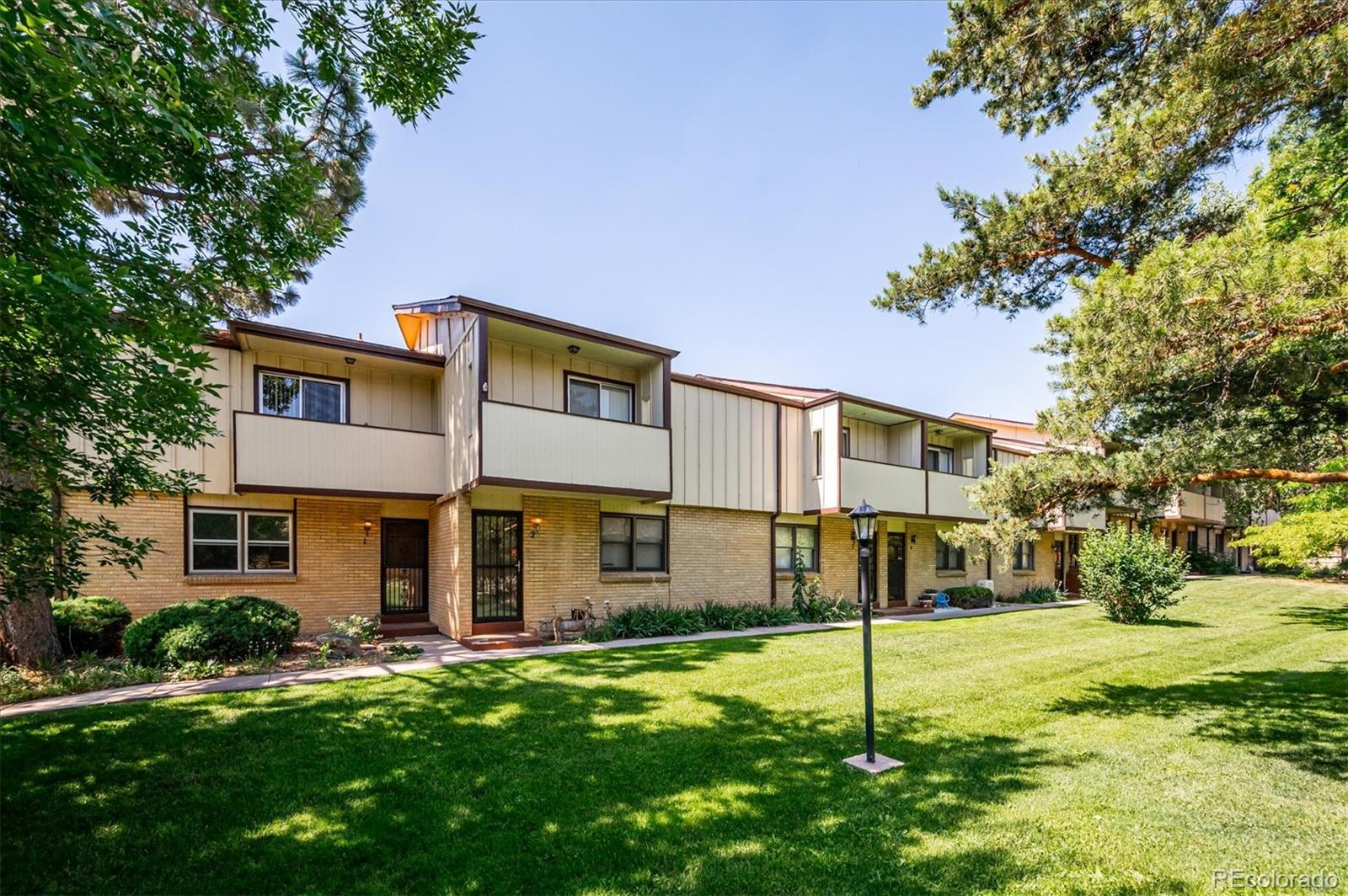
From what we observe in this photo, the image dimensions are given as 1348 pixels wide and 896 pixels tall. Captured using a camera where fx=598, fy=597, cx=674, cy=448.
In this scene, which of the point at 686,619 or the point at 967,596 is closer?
the point at 686,619

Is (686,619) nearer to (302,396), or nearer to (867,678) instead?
(867,678)

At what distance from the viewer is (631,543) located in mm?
13664

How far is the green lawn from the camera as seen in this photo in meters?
3.72

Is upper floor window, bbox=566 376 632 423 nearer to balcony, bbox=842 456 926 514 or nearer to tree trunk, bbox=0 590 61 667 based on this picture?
balcony, bbox=842 456 926 514

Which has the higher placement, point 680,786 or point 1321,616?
point 680,786

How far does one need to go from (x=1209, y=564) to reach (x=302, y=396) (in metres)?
41.6

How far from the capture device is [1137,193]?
6.54 m

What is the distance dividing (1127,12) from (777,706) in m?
7.97

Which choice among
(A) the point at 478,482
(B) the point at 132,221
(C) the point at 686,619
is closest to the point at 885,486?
(C) the point at 686,619

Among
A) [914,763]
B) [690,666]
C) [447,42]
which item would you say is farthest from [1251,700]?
[447,42]

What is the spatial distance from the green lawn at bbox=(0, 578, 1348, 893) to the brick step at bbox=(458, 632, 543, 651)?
192 cm

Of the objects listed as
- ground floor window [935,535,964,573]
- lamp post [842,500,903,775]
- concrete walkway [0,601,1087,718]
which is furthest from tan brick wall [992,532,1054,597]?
lamp post [842,500,903,775]

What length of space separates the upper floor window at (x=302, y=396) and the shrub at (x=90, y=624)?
394 cm

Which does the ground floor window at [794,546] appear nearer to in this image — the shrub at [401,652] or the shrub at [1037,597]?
the shrub at [1037,597]
